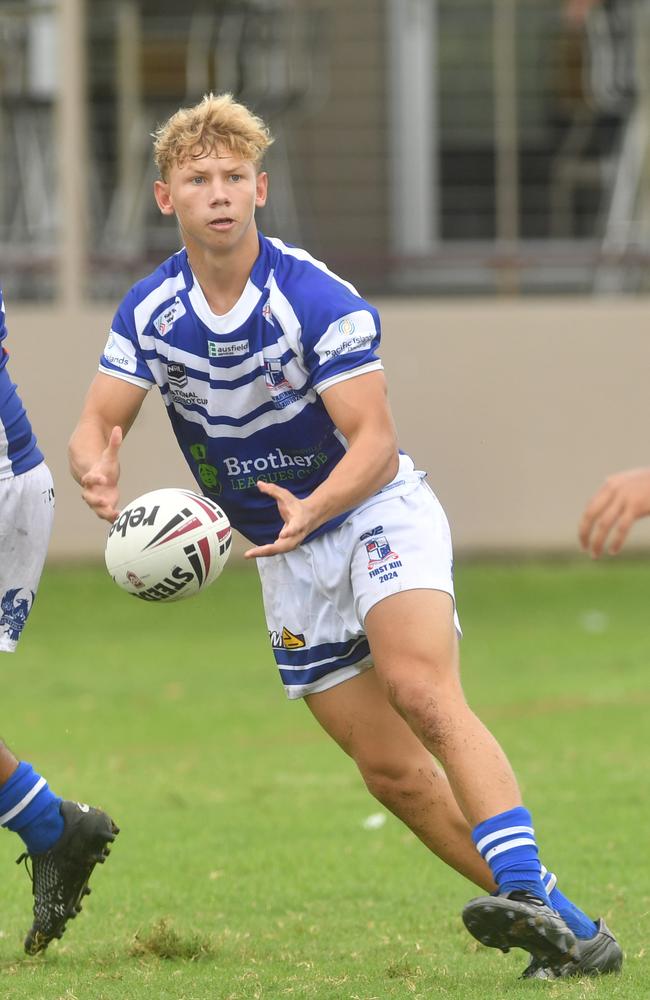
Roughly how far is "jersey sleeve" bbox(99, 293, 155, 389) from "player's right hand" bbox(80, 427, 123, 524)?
0.85 ft

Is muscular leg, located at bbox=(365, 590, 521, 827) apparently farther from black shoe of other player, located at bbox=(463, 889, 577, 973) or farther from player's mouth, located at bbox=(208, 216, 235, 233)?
player's mouth, located at bbox=(208, 216, 235, 233)

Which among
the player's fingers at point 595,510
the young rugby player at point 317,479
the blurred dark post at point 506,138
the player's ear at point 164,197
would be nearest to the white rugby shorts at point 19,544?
the young rugby player at point 317,479

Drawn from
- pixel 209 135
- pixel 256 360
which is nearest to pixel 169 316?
pixel 256 360

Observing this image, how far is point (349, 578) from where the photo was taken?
502 centimetres

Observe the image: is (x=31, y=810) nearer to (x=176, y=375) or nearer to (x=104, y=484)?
(x=104, y=484)

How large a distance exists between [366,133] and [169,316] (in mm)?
13811

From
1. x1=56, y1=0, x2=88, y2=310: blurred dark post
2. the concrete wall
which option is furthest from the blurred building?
the concrete wall

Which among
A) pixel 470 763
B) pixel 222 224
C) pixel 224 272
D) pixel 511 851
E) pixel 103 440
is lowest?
pixel 511 851

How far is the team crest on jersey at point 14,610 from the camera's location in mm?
5406

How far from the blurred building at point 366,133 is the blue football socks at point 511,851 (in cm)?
1135

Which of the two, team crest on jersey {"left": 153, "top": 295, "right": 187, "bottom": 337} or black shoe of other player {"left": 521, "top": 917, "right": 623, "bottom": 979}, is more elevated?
team crest on jersey {"left": 153, "top": 295, "right": 187, "bottom": 337}

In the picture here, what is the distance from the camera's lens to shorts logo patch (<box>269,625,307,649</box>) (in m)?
5.12

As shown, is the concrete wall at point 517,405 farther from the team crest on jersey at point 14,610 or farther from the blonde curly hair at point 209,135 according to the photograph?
the blonde curly hair at point 209,135

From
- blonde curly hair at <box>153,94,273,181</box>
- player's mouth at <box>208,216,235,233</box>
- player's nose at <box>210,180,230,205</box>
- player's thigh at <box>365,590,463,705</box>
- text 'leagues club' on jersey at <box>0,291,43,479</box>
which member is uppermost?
blonde curly hair at <box>153,94,273,181</box>
